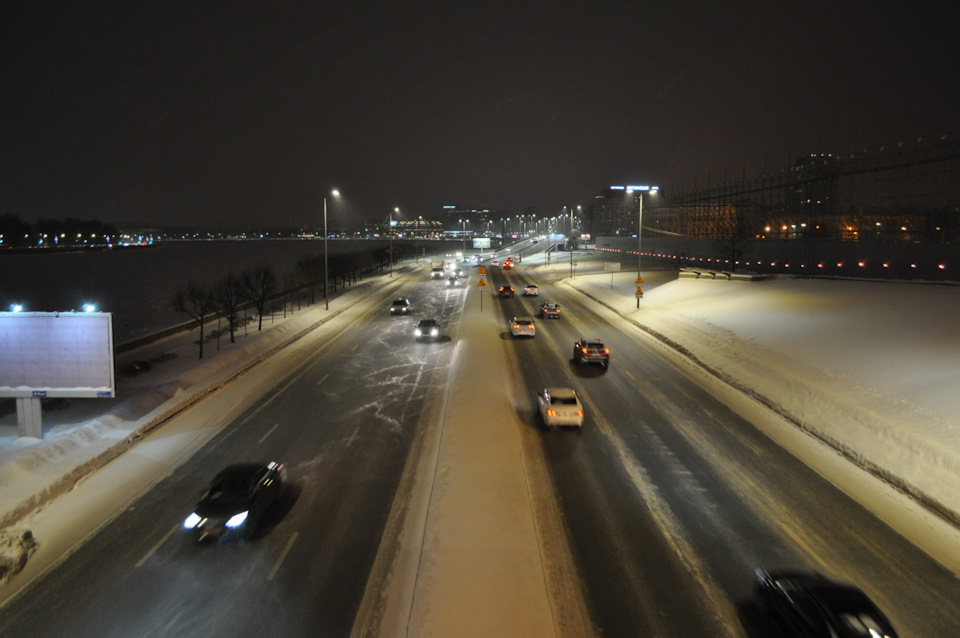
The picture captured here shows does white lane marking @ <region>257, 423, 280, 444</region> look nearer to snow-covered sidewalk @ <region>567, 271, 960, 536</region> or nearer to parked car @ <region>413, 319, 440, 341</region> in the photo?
parked car @ <region>413, 319, 440, 341</region>

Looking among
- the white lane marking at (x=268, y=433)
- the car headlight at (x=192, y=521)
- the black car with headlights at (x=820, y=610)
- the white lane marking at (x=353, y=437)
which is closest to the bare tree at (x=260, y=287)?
the white lane marking at (x=268, y=433)

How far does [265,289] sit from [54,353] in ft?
80.7

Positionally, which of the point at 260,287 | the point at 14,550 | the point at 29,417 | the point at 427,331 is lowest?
the point at 14,550

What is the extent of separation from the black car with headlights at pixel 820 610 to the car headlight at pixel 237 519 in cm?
987

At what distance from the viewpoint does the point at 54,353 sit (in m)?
16.3

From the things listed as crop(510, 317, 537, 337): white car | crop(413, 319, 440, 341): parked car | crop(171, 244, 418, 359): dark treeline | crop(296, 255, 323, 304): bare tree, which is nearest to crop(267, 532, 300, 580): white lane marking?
crop(171, 244, 418, 359): dark treeline

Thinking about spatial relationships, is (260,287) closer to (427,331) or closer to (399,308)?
(399,308)

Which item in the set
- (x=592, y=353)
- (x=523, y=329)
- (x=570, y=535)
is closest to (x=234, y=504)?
(x=570, y=535)

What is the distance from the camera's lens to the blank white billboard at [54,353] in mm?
16188

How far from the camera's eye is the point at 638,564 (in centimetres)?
1030

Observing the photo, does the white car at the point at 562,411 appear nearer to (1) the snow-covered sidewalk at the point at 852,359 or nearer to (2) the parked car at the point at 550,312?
(1) the snow-covered sidewalk at the point at 852,359

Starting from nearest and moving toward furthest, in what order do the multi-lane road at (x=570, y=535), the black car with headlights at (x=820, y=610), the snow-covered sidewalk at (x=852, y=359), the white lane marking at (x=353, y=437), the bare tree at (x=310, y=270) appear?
the black car with headlights at (x=820, y=610), the multi-lane road at (x=570, y=535), the snow-covered sidewalk at (x=852, y=359), the white lane marking at (x=353, y=437), the bare tree at (x=310, y=270)

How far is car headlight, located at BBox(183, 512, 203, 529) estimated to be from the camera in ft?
36.7

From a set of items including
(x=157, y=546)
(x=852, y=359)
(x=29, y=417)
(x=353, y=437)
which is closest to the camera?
(x=157, y=546)
